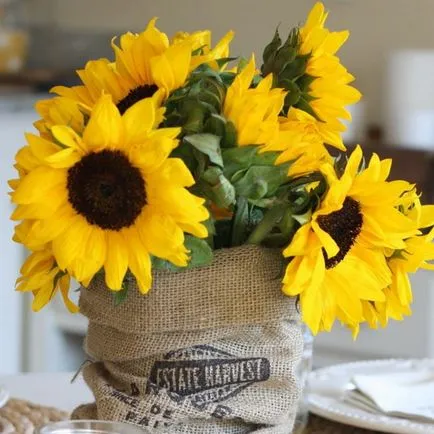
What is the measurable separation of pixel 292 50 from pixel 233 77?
57mm

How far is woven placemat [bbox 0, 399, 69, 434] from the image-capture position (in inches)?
39.3

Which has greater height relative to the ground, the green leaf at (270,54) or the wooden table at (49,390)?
the green leaf at (270,54)

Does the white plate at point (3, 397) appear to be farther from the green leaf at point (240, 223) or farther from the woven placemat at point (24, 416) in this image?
the green leaf at point (240, 223)

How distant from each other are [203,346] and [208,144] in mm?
146

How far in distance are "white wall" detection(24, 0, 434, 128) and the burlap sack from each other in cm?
186

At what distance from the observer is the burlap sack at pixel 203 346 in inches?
29.6

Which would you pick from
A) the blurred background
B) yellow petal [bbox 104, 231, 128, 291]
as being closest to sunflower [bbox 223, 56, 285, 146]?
yellow petal [bbox 104, 231, 128, 291]

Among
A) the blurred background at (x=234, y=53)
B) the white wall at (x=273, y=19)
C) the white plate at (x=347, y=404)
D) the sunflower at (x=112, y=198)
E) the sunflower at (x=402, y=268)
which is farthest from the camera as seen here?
the white wall at (x=273, y=19)

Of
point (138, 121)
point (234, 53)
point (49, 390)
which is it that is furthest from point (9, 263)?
point (138, 121)

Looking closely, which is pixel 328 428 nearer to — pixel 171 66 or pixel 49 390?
pixel 49 390

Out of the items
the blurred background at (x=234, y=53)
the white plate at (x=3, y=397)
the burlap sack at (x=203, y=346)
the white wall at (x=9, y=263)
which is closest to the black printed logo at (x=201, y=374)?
the burlap sack at (x=203, y=346)

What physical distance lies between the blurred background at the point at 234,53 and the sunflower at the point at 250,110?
1.54 m

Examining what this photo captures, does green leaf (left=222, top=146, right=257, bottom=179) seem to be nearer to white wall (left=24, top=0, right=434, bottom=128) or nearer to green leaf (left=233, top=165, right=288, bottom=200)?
green leaf (left=233, top=165, right=288, bottom=200)

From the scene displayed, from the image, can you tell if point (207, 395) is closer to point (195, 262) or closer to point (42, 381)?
point (195, 262)
